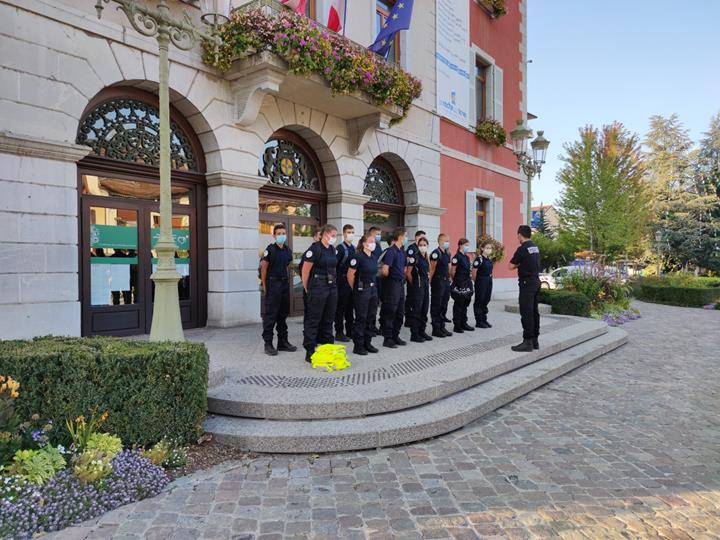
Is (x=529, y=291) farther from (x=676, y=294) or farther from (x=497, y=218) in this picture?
(x=676, y=294)

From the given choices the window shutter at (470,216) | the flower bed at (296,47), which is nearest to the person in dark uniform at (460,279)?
the flower bed at (296,47)

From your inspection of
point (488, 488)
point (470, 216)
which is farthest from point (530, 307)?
point (470, 216)

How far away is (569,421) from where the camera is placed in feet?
17.5

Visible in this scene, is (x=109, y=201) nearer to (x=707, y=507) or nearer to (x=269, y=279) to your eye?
(x=269, y=279)

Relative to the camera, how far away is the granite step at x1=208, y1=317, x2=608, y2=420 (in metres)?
4.68

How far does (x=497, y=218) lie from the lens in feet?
58.1

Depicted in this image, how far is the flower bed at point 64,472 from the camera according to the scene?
306 cm

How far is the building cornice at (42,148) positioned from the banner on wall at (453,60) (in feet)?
34.4

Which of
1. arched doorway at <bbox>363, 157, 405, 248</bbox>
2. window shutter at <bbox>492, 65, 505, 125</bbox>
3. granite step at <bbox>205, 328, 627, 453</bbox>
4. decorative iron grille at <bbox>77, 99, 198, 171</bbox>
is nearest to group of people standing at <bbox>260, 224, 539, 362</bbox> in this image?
granite step at <bbox>205, 328, 627, 453</bbox>

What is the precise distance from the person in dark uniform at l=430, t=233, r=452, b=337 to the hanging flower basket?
30.0 ft

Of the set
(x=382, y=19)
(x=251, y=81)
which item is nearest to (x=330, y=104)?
(x=251, y=81)

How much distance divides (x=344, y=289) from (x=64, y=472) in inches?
196

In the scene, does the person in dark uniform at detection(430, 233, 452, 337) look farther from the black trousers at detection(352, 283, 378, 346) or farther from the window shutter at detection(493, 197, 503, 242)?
the window shutter at detection(493, 197, 503, 242)

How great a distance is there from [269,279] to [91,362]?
10.7 feet
